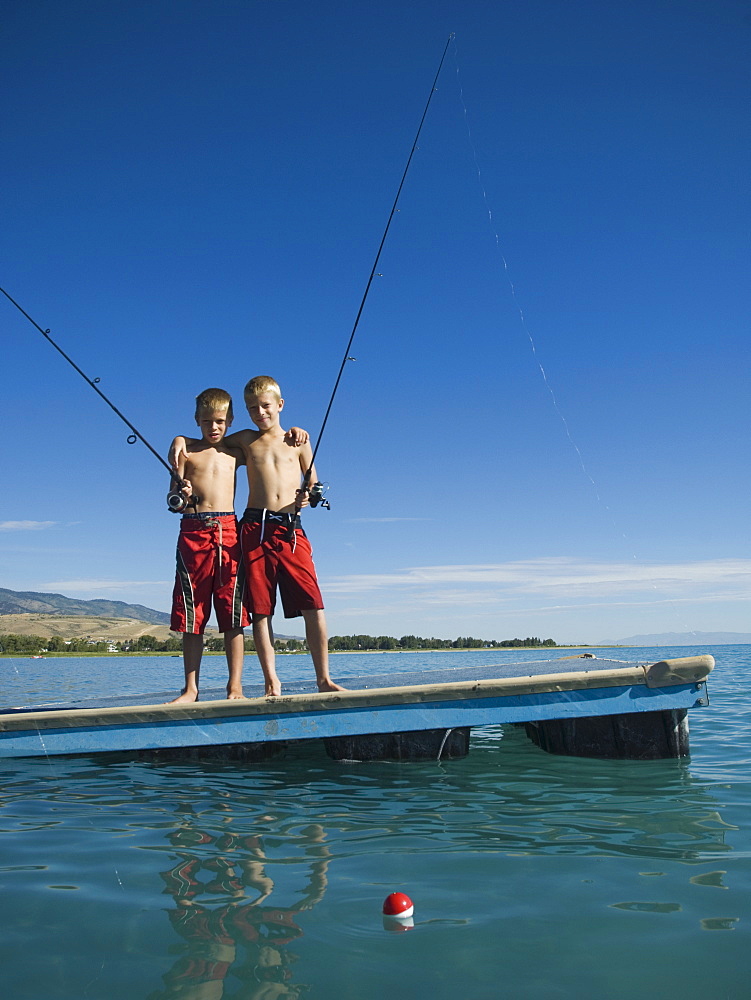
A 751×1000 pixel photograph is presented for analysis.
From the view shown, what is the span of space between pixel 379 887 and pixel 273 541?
2729 mm

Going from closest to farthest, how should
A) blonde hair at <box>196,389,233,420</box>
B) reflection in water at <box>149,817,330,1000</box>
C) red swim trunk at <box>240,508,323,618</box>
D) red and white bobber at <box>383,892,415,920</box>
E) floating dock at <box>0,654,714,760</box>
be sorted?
1. reflection in water at <box>149,817,330,1000</box>
2. red and white bobber at <box>383,892,415,920</box>
3. floating dock at <box>0,654,714,760</box>
4. red swim trunk at <box>240,508,323,618</box>
5. blonde hair at <box>196,389,233,420</box>

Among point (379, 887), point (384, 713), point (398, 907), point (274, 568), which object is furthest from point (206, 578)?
point (398, 907)

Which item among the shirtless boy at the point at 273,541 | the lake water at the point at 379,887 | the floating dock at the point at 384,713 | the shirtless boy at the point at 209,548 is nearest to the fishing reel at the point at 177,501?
the shirtless boy at the point at 209,548

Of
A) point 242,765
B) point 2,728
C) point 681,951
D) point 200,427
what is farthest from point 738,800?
point 2,728

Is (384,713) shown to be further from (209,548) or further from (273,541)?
(209,548)

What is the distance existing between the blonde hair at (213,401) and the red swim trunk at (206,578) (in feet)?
2.59

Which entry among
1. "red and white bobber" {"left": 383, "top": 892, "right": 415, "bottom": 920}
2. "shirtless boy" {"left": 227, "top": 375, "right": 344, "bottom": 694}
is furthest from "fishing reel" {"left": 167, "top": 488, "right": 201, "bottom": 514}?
"red and white bobber" {"left": 383, "top": 892, "right": 415, "bottom": 920}

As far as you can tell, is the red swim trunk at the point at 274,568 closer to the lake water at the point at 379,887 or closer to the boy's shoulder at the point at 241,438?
the boy's shoulder at the point at 241,438

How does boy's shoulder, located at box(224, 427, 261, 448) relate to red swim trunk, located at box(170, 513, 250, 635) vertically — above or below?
above

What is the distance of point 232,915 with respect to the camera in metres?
2.51

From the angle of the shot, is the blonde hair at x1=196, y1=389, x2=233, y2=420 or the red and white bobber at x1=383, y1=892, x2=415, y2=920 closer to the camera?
the red and white bobber at x1=383, y1=892, x2=415, y2=920

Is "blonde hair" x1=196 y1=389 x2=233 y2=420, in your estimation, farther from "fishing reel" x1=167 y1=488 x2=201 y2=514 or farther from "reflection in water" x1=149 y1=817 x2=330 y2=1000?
"reflection in water" x1=149 y1=817 x2=330 y2=1000

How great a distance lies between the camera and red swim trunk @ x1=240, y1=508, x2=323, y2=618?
5.09 m

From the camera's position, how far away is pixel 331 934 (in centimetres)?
235
